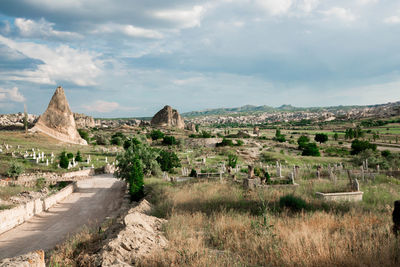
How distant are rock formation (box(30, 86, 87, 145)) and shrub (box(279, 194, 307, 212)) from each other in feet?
170

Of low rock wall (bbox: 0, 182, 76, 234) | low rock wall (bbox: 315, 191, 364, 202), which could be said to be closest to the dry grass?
low rock wall (bbox: 315, 191, 364, 202)

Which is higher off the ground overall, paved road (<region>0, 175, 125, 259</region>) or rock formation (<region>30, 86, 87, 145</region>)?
rock formation (<region>30, 86, 87, 145</region>)

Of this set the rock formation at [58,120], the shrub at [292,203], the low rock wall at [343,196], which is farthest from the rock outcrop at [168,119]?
the shrub at [292,203]

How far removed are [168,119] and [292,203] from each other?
116 meters

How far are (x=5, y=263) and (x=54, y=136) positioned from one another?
178 feet

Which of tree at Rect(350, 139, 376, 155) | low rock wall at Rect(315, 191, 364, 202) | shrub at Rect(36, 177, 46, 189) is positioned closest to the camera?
low rock wall at Rect(315, 191, 364, 202)

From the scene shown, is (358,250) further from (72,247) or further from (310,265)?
(72,247)

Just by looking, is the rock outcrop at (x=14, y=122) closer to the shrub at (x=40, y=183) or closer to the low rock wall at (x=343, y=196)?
the shrub at (x=40, y=183)

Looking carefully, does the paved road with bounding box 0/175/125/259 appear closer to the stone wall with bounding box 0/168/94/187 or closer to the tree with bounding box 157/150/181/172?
the stone wall with bounding box 0/168/94/187

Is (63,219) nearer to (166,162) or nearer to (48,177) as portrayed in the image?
(48,177)

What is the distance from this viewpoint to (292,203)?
9.40 m

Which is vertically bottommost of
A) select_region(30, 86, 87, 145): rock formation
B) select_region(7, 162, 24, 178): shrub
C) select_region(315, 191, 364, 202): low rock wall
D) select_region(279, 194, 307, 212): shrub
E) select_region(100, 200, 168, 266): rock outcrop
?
select_region(7, 162, 24, 178): shrub

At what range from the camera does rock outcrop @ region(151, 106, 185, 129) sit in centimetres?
12275

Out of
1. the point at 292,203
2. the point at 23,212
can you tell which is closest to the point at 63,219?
the point at 23,212
